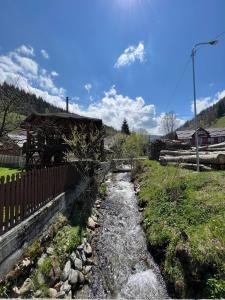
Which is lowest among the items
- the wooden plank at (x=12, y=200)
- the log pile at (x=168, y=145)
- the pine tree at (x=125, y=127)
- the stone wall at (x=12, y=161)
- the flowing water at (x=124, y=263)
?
the flowing water at (x=124, y=263)

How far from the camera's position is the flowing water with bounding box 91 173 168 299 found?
622 cm

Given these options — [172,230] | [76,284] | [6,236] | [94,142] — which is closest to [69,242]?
[76,284]

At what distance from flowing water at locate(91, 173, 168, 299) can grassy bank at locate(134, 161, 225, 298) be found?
44cm

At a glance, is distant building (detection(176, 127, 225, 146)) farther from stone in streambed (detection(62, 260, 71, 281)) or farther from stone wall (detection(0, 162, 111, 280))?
stone in streambed (detection(62, 260, 71, 281))

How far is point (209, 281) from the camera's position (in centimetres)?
521

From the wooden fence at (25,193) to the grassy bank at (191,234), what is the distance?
4726 mm

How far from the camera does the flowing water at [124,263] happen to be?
622 centimetres

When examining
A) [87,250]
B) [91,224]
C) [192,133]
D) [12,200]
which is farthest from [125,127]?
[12,200]

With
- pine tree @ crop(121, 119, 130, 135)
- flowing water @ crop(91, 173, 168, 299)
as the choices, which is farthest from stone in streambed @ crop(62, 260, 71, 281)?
pine tree @ crop(121, 119, 130, 135)

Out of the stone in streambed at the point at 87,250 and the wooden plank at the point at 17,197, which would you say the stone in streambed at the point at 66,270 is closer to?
the stone in streambed at the point at 87,250

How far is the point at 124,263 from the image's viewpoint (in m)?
7.53

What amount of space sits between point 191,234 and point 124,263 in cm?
275

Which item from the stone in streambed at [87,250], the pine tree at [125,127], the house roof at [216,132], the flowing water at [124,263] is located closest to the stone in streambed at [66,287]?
the flowing water at [124,263]

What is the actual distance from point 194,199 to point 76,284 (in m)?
5.60
